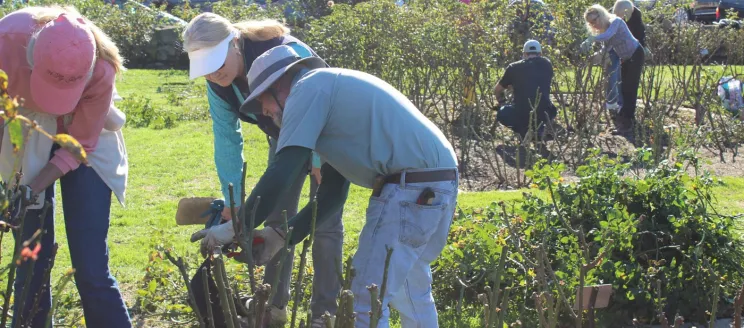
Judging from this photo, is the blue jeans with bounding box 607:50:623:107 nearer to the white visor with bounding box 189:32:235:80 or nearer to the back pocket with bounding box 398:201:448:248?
the white visor with bounding box 189:32:235:80

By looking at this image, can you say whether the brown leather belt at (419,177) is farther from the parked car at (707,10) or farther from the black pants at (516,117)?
the parked car at (707,10)

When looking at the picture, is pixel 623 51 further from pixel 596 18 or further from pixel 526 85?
pixel 526 85

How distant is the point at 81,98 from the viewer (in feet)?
11.1

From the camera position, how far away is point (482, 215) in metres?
5.32

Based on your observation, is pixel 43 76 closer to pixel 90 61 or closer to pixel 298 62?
pixel 90 61

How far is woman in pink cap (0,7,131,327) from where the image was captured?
10.4ft

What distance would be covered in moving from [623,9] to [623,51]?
23.9 inches

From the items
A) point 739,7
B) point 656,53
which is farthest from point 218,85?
point 739,7

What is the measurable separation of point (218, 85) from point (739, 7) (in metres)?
17.3

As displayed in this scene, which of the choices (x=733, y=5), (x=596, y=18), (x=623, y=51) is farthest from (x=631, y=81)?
(x=733, y=5)

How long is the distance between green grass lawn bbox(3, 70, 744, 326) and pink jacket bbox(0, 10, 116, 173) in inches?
25.6

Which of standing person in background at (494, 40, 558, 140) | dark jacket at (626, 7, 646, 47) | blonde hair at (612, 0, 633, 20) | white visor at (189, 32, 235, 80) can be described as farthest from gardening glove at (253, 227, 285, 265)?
dark jacket at (626, 7, 646, 47)

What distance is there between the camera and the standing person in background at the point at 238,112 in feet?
11.8

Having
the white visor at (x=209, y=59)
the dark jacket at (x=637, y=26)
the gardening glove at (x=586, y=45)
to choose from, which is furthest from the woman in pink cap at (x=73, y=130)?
the dark jacket at (x=637, y=26)
